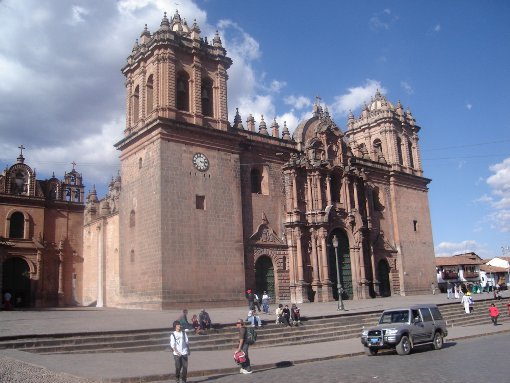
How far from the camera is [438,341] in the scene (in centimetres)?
1575

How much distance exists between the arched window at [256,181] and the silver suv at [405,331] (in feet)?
53.8

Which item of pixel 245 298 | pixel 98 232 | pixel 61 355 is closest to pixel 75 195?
pixel 98 232

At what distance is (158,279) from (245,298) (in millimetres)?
5354

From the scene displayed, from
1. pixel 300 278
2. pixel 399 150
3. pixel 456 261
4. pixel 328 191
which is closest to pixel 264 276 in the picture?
pixel 300 278

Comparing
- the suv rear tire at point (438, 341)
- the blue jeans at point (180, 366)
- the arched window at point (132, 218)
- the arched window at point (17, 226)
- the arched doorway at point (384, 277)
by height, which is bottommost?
the suv rear tire at point (438, 341)

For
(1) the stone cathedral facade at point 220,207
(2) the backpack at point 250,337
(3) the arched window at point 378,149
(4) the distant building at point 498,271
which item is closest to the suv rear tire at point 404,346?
(2) the backpack at point 250,337

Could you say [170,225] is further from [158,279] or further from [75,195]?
[75,195]

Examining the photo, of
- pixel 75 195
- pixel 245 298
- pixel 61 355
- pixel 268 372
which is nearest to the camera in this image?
pixel 268 372

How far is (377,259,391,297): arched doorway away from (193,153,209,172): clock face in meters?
17.0

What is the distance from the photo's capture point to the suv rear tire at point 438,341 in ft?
51.1

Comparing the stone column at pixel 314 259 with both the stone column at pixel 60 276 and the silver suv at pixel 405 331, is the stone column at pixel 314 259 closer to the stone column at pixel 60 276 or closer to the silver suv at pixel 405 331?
the silver suv at pixel 405 331

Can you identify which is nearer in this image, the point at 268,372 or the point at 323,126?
the point at 268,372

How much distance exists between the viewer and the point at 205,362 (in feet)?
44.5

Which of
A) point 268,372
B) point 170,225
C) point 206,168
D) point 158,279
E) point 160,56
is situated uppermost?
point 160,56
